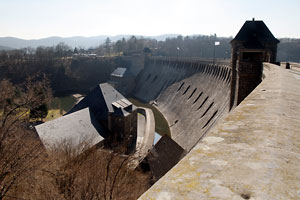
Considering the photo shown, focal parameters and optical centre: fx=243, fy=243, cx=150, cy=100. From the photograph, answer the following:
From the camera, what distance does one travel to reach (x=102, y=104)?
26156mm

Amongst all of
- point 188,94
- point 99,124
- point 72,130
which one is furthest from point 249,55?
point 188,94

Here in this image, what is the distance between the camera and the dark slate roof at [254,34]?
20.1m

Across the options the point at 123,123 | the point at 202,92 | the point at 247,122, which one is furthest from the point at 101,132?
the point at 247,122

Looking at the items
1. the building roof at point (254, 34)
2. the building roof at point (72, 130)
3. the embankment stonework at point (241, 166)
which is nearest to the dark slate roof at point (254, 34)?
the building roof at point (254, 34)

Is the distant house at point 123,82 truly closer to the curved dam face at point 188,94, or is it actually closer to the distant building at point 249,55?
the curved dam face at point 188,94

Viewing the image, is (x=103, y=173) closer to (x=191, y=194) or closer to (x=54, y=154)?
(x=54, y=154)

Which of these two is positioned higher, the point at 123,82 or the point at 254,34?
the point at 254,34

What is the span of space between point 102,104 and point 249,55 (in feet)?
50.3

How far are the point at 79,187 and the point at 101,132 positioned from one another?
37.8 feet

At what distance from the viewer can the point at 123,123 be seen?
25.3 meters

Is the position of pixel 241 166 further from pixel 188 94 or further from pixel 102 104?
pixel 188 94

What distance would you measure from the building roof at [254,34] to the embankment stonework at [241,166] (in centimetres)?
1844

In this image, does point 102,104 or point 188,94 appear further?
point 188,94

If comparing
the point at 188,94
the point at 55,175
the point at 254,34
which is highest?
the point at 254,34
